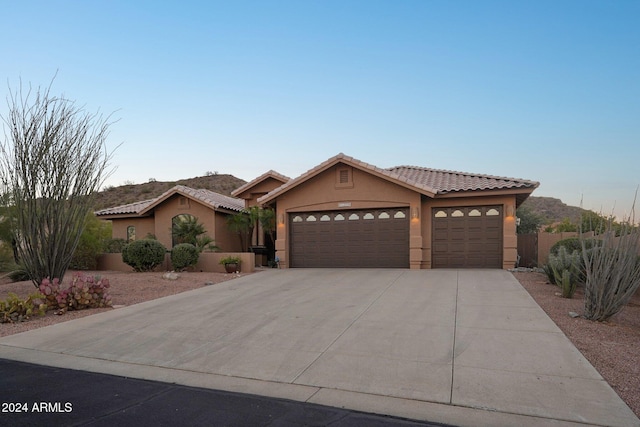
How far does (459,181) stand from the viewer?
17.3 meters

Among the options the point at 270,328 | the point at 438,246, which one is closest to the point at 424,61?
the point at 438,246

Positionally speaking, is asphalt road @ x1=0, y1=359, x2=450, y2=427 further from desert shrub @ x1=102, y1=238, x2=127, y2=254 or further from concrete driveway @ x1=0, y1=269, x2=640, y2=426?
desert shrub @ x1=102, y1=238, x2=127, y2=254

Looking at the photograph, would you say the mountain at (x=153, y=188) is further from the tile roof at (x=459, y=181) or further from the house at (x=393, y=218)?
the tile roof at (x=459, y=181)

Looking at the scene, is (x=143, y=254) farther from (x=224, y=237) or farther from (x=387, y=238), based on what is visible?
(x=387, y=238)

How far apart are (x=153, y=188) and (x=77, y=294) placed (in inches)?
2128

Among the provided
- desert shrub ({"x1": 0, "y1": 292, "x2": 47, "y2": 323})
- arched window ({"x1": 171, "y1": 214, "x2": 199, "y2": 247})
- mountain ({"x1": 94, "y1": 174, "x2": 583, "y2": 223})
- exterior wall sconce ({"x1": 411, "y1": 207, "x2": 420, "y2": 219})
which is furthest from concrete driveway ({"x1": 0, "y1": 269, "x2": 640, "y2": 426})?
mountain ({"x1": 94, "y1": 174, "x2": 583, "y2": 223})

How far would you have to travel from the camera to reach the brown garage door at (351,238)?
1684 centimetres

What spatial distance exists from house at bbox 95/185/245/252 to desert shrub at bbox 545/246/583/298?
48.3ft

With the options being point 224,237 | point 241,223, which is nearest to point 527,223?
point 241,223

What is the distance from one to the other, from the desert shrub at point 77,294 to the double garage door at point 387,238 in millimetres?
9194

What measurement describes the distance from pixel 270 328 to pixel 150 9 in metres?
12.1

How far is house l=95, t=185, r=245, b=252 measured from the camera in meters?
20.7

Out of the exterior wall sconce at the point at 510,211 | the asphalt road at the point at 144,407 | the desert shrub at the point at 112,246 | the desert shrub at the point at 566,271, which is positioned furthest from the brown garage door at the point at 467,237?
→ the desert shrub at the point at 112,246

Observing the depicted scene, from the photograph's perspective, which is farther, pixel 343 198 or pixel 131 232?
pixel 131 232
